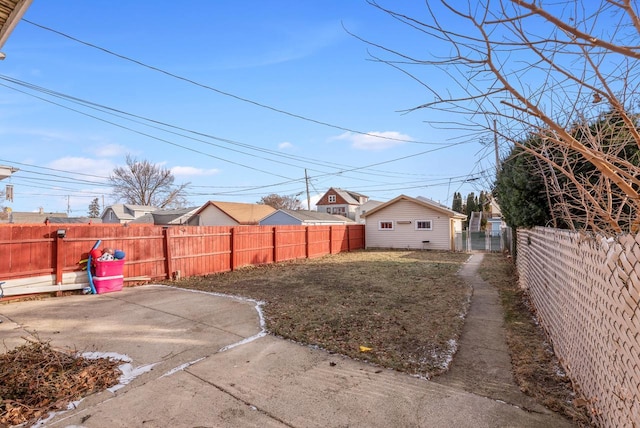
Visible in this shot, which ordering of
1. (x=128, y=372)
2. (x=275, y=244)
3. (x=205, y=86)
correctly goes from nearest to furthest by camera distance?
(x=128, y=372), (x=205, y=86), (x=275, y=244)

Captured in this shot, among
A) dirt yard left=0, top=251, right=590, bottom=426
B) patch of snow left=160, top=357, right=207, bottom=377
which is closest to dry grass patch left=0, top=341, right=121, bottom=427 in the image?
dirt yard left=0, top=251, right=590, bottom=426

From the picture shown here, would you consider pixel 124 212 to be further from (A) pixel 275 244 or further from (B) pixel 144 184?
(A) pixel 275 244

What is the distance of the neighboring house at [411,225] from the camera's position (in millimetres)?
19484

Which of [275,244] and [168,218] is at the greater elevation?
[168,218]

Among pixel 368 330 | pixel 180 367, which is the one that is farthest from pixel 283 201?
pixel 180 367

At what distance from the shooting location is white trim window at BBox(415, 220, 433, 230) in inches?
A: 780

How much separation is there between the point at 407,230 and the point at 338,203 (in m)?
31.9

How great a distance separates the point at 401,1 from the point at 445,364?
3.47 m

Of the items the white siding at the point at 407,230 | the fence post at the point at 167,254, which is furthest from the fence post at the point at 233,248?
the white siding at the point at 407,230

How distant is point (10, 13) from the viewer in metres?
2.92

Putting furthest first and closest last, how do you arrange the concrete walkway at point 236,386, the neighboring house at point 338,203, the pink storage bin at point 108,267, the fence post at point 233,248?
the neighboring house at point 338,203 < the fence post at point 233,248 < the pink storage bin at point 108,267 < the concrete walkway at point 236,386

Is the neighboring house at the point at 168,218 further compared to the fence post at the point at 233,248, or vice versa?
the neighboring house at the point at 168,218

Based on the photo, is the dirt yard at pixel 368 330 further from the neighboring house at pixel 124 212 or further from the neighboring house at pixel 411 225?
→ the neighboring house at pixel 124 212

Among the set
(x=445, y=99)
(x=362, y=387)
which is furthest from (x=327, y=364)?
(x=445, y=99)
